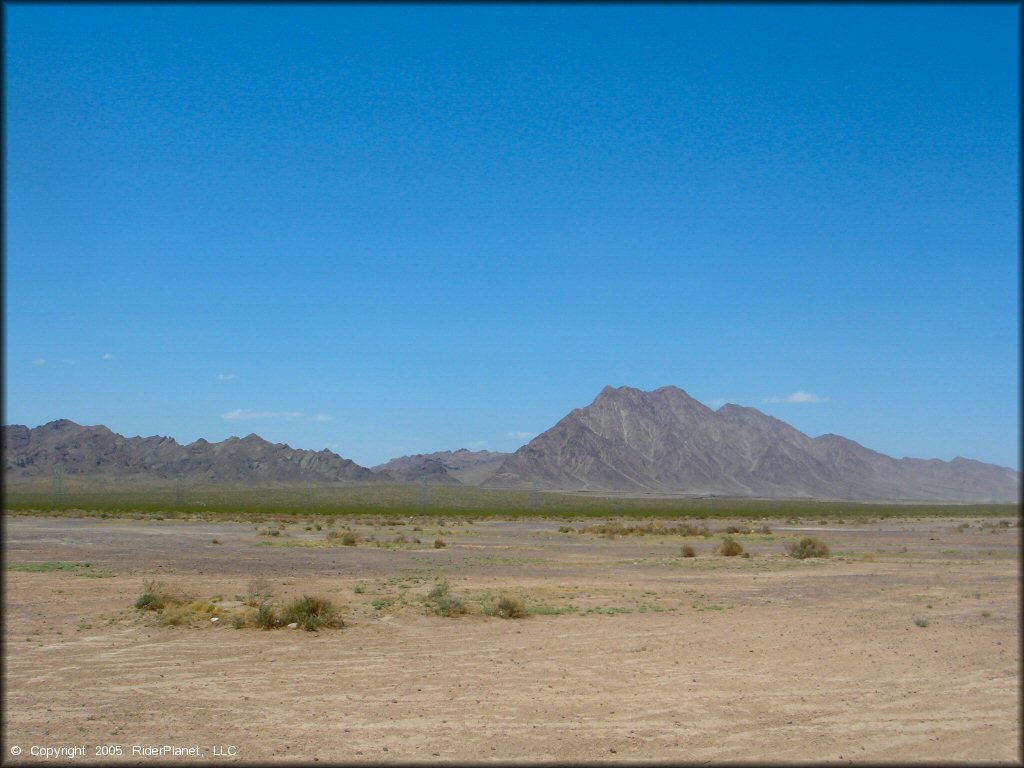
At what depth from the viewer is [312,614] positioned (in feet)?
67.0

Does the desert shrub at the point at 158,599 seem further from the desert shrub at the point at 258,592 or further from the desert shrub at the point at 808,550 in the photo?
the desert shrub at the point at 808,550

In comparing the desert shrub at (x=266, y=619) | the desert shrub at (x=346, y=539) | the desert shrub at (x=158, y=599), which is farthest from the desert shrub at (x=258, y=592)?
the desert shrub at (x=346, y=539)

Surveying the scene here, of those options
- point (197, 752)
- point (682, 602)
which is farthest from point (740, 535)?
point (197, 752)

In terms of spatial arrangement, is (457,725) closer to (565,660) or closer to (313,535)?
(565,660)

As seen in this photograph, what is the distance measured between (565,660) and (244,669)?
19.5 feet

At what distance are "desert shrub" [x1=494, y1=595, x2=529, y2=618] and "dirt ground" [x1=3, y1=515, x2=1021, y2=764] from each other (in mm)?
335

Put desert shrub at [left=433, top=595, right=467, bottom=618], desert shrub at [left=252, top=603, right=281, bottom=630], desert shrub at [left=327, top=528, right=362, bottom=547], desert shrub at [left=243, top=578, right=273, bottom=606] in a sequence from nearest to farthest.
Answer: desert shrub at [left=252, top=603, right=281, bottom=630] < desert shrub at [left=433, top=595, right=467, bottom=618] < desert shrub at [left=243, top=578, right=273, bottom=606] < desert shrub at [left=327, top=528, right=362, bottom=547]

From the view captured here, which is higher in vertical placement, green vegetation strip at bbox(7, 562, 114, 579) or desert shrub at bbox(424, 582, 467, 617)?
desert shrub at bbox(424, 582, 467, 617)

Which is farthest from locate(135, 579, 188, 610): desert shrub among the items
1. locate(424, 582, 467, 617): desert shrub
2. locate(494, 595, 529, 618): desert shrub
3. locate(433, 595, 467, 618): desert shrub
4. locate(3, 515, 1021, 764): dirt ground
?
locate(494, 595, 529, 618): desert shrub

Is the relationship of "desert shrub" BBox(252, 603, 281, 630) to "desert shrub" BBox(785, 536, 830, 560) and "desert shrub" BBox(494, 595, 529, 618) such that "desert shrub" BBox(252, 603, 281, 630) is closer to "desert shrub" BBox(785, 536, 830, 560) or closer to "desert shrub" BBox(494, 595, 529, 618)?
"desert shrub" BBox(494, 595, 529, 618)

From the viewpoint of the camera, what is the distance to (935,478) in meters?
21.6

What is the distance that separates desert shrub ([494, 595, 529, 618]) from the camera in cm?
2206

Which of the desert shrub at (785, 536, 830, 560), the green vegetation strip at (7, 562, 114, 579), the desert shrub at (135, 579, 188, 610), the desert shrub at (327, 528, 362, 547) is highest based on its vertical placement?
the desert shrub at (135, 579, 188, 610)

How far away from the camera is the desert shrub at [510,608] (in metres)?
22.1
